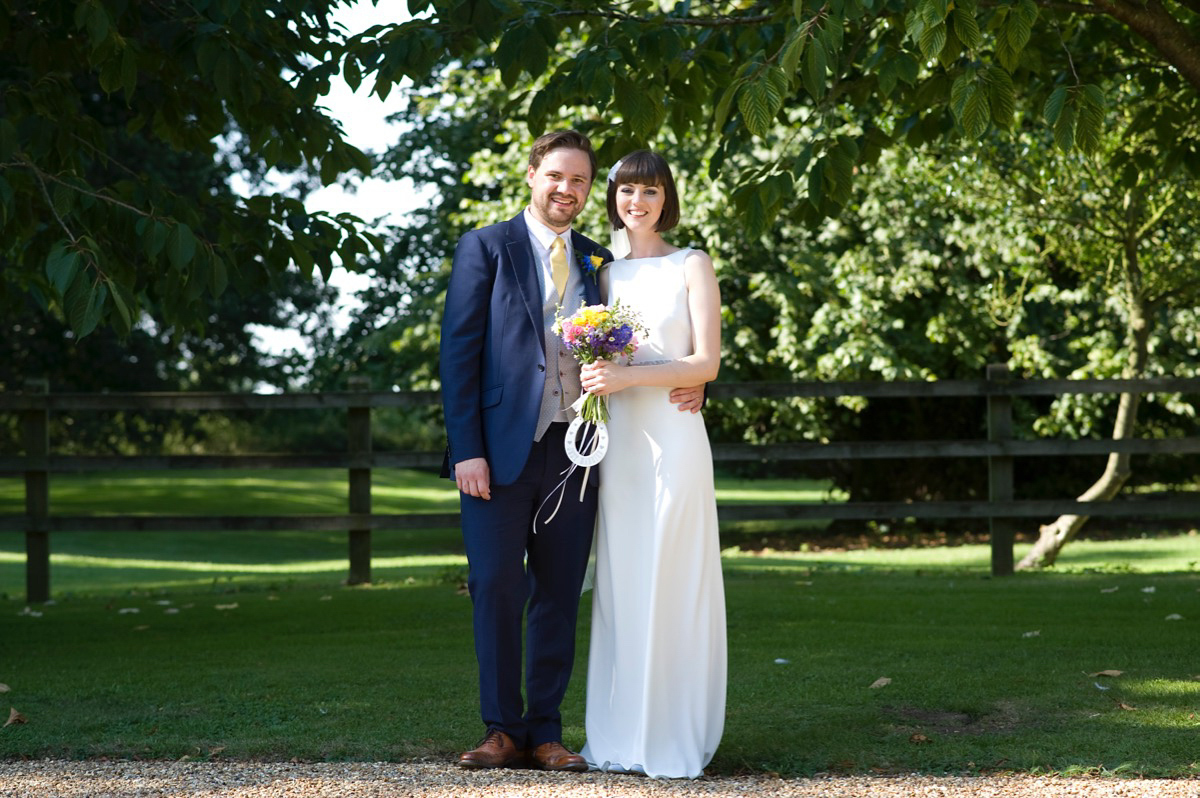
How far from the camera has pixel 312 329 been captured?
24.8 meters

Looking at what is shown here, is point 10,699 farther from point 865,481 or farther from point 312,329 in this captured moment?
point 312,329

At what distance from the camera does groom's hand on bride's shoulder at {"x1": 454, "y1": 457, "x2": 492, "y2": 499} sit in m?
4.01

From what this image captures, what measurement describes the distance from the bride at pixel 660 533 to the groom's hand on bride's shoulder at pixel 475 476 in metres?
0.40

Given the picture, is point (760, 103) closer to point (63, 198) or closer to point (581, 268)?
point (581, 268)

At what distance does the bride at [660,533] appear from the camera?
4098 mm

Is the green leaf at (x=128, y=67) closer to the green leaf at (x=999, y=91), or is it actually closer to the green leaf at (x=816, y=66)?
the green leaf at (x=816, y=66)

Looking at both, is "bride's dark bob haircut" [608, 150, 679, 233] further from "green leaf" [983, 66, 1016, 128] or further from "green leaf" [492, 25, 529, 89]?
"green leaf" [492, 25, 529, 89]

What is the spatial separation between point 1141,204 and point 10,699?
30.9 feet

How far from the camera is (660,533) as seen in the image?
4.11m

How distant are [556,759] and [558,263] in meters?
1.57

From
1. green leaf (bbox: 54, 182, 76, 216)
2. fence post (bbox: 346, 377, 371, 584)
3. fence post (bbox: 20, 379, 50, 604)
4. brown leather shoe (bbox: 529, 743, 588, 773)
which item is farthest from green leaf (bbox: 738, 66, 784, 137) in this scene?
fence post (bbox: 20, 379, 50, 604)

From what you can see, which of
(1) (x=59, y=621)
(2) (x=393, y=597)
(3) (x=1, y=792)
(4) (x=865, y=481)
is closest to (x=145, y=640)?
(1) (x=59, y=621)

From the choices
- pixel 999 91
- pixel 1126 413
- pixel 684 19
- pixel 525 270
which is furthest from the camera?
pixel 1126 413

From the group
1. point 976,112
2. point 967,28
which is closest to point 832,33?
point 967,28
